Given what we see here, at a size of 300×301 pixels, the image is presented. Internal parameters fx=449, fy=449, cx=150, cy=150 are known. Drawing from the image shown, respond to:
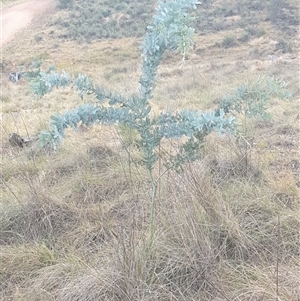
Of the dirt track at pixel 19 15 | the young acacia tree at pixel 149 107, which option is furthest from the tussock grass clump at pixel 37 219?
the dirt track at pixel 19 15

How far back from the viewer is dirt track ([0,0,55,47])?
26.0 meters

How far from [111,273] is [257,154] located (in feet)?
6.99

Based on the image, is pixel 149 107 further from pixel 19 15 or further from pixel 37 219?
pixel 19 15

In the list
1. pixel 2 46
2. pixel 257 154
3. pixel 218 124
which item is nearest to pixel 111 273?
pixel 218 124

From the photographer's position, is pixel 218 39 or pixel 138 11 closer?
pixel 218 39

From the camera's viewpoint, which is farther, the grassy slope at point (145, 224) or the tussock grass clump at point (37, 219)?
the tussock grass clump at point (37, 219)

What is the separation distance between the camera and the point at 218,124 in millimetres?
2025

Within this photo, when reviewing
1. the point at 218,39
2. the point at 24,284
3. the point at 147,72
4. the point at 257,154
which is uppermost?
the point at 147,72

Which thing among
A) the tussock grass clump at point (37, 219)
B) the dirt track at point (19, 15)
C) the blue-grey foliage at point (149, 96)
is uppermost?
the blue-grey foliage at point (149, 96)

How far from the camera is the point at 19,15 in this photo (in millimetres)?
28734

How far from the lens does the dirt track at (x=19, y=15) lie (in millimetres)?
25953

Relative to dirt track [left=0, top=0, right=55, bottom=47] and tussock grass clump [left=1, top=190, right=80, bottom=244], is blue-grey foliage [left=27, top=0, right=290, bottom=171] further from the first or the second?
dirt track [left=0, top=0, right=55, bottom=47]

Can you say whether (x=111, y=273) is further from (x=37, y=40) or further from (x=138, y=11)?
(x=138, y=11)

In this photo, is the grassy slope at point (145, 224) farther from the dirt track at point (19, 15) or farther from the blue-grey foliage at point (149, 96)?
the dirt track at point (19, 15)
